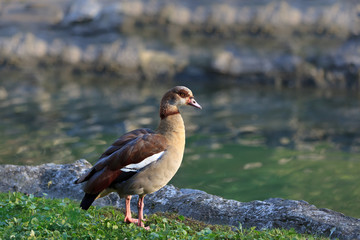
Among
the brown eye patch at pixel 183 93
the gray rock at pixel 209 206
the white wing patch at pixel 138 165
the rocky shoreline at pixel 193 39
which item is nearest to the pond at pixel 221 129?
the rocky shoreline at pixel 193 39

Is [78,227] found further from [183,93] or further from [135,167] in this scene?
[183,93]

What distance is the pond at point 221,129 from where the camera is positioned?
12355mm

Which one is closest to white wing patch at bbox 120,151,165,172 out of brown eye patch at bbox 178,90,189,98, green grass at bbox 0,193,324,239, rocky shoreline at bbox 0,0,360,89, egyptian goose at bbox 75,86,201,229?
egyptian goose at bbox 75,86,201,229

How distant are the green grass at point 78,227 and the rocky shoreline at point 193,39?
15.4 m

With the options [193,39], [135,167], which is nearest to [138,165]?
[135,167]

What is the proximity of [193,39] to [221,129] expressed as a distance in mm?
7711

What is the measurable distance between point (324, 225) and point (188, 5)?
1731 cm

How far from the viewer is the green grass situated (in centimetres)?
574

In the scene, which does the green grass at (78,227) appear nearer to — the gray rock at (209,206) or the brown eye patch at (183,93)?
the gray rock at (209,206)

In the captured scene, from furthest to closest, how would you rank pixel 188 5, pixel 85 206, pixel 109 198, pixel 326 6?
1. pixel 188 5
2. pixel 326 6
3. pixel 109 198
4. pixel 85 206

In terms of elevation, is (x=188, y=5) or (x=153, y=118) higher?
(x=188, y=5)

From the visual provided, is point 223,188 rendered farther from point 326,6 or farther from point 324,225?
point 326,6

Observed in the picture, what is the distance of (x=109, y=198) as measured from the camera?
8.40 m

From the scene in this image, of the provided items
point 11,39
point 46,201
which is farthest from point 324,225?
point 11,39
